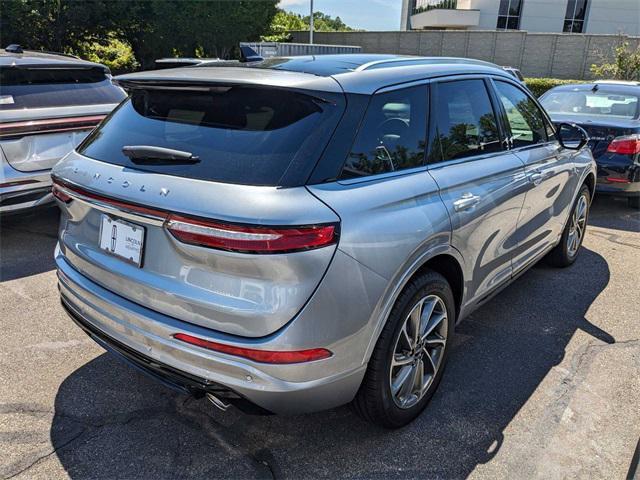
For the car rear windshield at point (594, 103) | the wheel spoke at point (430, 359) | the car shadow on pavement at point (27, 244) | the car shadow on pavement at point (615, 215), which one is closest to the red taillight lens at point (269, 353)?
the wheel spoke at point (430, 359)

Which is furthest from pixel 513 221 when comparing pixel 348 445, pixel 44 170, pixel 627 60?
pixel 627 60

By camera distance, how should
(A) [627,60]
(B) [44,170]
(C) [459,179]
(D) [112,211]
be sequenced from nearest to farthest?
1. (D) [112,211]
2. (C) [459,179]
3. (B) [44,170]
4. (A) [627,60]

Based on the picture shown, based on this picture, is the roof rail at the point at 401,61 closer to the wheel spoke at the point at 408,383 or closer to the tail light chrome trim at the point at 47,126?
the wheel spoke at the point at 408,383

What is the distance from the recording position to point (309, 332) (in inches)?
77.0

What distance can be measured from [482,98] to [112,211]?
228cm

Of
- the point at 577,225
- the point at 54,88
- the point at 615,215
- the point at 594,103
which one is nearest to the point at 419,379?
the point at 577,225

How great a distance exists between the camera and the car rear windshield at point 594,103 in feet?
23.1

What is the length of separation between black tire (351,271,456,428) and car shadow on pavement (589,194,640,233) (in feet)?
15.8

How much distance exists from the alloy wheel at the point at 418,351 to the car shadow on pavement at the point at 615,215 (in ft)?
15.2

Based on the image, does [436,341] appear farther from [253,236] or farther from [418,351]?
[253,236]

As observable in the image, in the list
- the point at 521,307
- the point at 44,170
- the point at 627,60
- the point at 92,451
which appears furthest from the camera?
the point at 627,60

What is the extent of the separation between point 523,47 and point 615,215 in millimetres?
25040

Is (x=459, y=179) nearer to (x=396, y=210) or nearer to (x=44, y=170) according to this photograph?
(x=396, y=210)

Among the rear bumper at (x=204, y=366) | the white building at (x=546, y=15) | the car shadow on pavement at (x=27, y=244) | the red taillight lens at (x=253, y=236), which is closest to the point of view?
the red taillight lens at (x=253, y=236)
